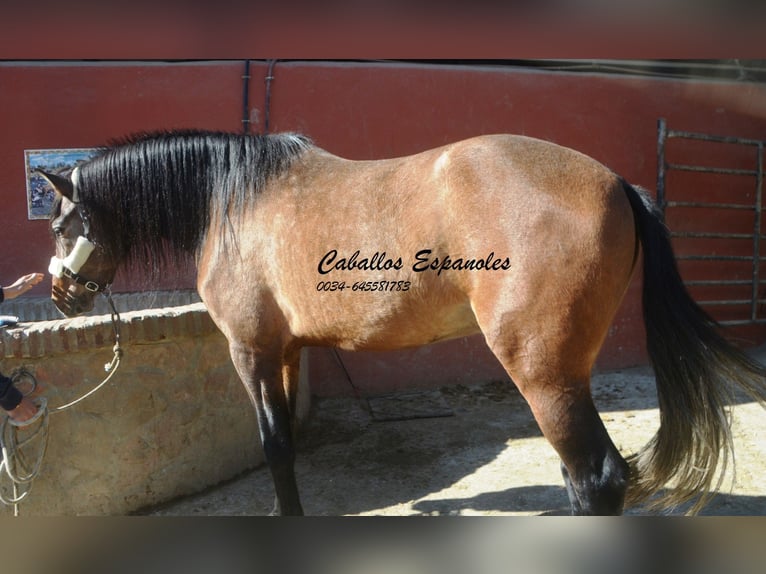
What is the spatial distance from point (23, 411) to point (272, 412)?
3.74 feet

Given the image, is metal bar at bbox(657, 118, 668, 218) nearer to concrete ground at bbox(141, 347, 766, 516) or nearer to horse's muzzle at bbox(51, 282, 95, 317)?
concrete ground at bbox(141, 347, 766, 516)

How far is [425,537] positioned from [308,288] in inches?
47.7

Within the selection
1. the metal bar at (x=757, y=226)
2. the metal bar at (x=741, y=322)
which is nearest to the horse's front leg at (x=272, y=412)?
the metal bar at (x=741, y=322)

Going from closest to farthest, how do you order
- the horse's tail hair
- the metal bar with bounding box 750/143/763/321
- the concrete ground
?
the horse's tail hair
the concrete ground
the metal bar with bounding box 750/143/763/321

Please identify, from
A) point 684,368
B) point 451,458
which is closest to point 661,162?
point 451,458

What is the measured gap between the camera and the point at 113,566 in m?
2.72

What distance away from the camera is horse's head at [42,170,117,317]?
3.26 meters

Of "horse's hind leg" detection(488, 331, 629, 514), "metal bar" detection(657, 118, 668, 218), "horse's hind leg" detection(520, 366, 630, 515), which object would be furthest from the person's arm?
"metal bar" detection(657, 118, 668, 218)

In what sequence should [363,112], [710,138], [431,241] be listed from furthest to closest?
[710,138]
[363,112]
[431,241]

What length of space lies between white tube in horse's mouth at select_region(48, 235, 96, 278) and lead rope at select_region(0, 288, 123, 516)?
1.64 ft

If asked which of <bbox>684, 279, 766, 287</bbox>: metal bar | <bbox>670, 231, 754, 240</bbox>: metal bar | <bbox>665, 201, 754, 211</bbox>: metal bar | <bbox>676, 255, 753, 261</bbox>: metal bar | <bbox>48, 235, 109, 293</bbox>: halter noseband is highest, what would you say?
<bbox>665, 201, 754, 211</bbox>: metal bar

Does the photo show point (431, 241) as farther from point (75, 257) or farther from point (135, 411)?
point (135, 411)

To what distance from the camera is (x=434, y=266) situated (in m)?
2.60
